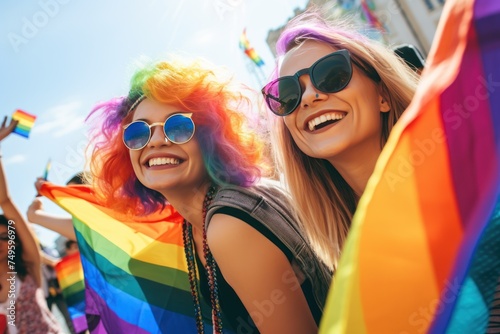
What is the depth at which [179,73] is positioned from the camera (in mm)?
2344

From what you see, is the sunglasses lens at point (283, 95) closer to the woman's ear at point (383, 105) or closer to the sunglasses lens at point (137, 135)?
the woman's ear at point (383, 105)

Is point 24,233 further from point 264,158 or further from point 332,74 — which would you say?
point 332,74

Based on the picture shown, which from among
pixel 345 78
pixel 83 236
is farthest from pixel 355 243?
pixel 83 236

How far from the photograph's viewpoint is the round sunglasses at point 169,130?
2.19 meters

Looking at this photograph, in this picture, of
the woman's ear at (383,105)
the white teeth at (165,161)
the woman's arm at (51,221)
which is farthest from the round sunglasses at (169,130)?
the woman's arm at (51,221)

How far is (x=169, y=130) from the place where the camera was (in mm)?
2189

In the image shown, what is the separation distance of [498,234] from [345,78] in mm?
994

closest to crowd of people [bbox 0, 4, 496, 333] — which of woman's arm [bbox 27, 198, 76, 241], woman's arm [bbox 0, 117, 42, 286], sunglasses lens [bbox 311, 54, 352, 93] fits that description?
sunglasses lens [bbox 311, 54, 352, 93]

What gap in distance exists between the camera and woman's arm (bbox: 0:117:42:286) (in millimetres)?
3391

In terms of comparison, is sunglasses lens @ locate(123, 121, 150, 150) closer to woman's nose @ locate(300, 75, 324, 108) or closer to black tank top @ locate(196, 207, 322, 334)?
black tank top @ locate(196, 207, 322, 334)

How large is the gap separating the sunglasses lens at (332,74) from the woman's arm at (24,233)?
8.90ft

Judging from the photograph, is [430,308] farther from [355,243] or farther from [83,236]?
[83,236]

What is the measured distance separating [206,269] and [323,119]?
957 mm

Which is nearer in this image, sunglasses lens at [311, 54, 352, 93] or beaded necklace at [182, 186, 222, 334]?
sunglasses lens at [311, 54, 352, 93]
